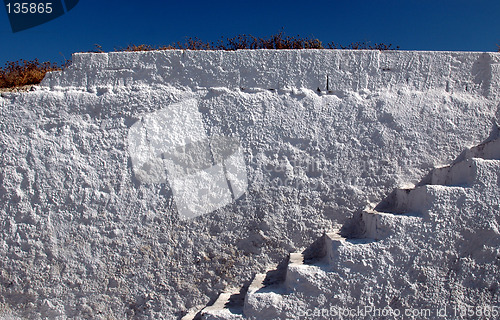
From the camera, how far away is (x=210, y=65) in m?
3.19

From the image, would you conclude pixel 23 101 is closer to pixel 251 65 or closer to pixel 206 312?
pixel 251 65

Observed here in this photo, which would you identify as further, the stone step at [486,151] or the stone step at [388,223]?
the stone step at [486,151]

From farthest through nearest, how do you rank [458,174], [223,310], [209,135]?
[209,135] < [458,174] < [223,310]

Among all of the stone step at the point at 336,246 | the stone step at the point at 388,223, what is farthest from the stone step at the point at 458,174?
the stone step at the point at 336,246

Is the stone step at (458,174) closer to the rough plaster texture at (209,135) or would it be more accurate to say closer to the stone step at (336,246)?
the rough plaster texture at (209,135)

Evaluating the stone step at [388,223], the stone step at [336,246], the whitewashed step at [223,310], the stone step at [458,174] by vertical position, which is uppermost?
the stone step at [458,174]

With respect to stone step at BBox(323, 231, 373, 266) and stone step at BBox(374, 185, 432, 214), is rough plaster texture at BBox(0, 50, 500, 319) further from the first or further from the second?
stone step at BBox(323, 231, 373, 266)

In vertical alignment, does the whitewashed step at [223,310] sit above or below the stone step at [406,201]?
below

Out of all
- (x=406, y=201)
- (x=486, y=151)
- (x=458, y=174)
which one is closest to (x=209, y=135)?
(x=406, y=201)

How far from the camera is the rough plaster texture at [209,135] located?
305 centimetres

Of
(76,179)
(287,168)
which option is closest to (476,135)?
(287,168)

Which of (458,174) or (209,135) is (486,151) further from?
(209,135)

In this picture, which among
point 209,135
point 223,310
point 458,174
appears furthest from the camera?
point 209,135

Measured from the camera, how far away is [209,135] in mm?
3158
